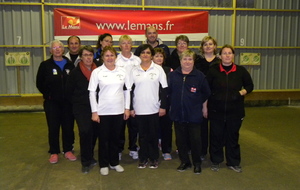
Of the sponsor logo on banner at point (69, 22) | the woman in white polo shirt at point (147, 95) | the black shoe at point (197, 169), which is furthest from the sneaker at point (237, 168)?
the sponsor logo on banner at point (69, 22)

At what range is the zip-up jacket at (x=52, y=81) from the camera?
3.88 m

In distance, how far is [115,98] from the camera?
3473 mm

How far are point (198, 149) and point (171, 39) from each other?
5.09m

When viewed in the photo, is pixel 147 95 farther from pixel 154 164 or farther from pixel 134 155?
pixel 134 155

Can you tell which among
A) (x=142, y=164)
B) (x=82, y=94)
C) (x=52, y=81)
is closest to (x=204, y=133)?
(x=142, y=164)

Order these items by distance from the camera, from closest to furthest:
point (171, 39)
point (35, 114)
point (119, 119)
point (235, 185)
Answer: point (235, 185) < point (119, 119) < point (35, 114) < point (171, 39)

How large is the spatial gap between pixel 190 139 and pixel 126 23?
504 cm

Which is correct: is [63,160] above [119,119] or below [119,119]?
below

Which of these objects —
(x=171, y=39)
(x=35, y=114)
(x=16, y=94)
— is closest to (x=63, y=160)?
(x=35, y=114)

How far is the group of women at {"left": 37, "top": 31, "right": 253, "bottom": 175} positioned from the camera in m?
3.51

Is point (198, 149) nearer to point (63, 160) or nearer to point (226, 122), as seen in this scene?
point (226, 122)

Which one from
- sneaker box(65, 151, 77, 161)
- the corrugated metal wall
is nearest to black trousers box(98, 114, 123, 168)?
sneaker box(65, 151, 77, 161)

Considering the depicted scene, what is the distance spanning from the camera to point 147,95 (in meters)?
3.67

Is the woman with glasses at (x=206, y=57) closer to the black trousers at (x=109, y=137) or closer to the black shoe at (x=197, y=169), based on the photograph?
the black shoe at (x=197, y=169)
